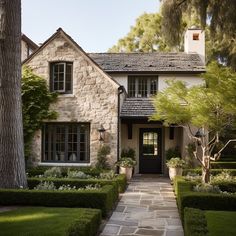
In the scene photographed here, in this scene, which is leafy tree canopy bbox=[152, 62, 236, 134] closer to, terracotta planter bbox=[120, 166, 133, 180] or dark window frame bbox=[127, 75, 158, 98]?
terracotta planter bbox=[120, 166, 133, 180]

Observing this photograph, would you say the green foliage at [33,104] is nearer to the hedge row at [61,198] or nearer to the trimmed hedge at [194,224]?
the hedge row at [61,198]

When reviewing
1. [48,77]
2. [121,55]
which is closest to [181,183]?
[48,77]

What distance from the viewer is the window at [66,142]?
55.1 feet

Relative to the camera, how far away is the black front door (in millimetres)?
19016

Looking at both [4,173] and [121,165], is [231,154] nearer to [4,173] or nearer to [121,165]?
[121,165]

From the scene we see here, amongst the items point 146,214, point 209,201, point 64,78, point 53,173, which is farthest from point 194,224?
point 64,78

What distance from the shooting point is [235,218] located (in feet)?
26.6

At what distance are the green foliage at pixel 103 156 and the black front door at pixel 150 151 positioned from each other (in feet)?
10.7

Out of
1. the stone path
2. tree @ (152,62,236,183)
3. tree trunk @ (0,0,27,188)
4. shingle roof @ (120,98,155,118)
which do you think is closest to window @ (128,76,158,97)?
shingle roof @ (120,98,155,118)

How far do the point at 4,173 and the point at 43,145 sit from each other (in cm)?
632

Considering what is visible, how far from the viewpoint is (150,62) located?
20.0 m

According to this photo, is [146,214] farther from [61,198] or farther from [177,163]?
[177,163]

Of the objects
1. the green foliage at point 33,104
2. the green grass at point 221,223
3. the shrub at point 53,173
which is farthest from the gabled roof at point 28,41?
the green grass at point 221,223

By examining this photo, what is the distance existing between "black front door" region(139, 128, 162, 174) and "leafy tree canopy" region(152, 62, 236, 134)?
5415 mm
